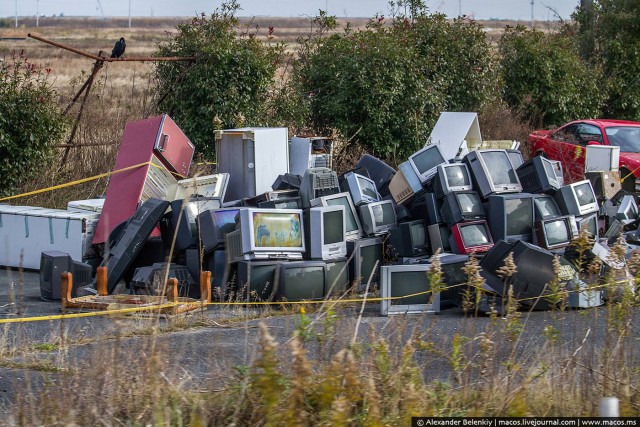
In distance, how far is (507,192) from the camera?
29.7 feet

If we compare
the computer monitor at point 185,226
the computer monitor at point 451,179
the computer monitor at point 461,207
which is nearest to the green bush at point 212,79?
the computer monitor at point 185,226

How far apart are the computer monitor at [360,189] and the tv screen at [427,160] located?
1.71 ft

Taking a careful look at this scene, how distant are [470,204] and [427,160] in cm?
93

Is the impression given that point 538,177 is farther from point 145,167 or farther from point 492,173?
point 145,167

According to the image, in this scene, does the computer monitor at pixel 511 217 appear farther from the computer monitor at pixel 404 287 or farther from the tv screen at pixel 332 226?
the tv screen at pixel 332 226

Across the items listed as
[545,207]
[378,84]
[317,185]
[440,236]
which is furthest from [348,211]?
[378,84]

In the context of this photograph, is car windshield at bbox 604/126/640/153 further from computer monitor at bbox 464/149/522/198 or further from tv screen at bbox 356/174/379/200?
tv screen at bbox 356/174/379/200

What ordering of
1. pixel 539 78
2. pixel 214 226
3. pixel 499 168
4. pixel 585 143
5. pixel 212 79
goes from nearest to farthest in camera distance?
pixel 214 226
pixel 499 168
pixel 212 79
pixel 585 143
pixel 539 78

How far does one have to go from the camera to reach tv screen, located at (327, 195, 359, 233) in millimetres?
8875

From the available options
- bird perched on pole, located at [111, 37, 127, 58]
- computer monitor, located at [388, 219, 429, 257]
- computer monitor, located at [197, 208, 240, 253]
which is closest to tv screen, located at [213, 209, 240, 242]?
computer monitor, located at [197, 208, 240, 253]

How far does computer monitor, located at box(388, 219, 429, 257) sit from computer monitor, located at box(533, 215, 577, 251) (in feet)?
3.54

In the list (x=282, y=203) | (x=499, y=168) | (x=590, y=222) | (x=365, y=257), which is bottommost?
(x=365, y=257)

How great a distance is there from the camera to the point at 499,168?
9094 millimetres

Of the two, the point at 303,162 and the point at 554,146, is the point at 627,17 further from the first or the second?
the point at 303,162
